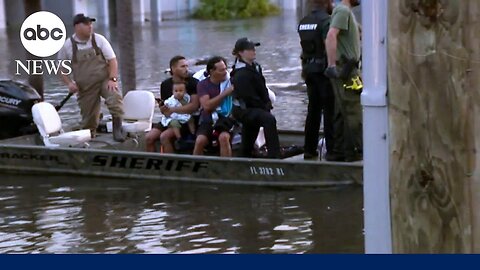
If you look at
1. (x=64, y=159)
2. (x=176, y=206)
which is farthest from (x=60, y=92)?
(x=176, y=206)

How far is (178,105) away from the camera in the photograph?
381 inches

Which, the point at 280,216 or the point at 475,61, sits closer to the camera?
the point at 475,61

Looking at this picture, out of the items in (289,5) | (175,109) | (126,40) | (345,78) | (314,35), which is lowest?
(289,5)

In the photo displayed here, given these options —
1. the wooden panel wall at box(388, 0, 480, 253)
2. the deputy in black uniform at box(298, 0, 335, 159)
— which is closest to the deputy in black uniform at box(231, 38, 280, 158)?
the deputy in black uniform at box(298, 0, 335, 159)

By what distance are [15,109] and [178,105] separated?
2387 millimetres

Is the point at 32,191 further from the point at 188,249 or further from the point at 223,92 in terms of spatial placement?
the point at 188,249

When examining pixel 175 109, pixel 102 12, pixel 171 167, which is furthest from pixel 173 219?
pixel 102 12

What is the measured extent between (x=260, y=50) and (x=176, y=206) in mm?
20510

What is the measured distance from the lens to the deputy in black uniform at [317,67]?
884 cm

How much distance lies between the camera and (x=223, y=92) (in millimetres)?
9234

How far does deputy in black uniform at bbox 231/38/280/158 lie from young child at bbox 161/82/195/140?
777 millimetres

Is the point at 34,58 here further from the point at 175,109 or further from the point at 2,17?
the point at 2,17

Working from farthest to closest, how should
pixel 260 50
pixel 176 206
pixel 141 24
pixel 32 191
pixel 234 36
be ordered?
pixel 141 24 < pixel 234 36 < pixel 260 50 < pixel 32 191 < pixel 176 206

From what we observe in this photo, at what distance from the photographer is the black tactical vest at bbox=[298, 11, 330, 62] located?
8.83 metres
